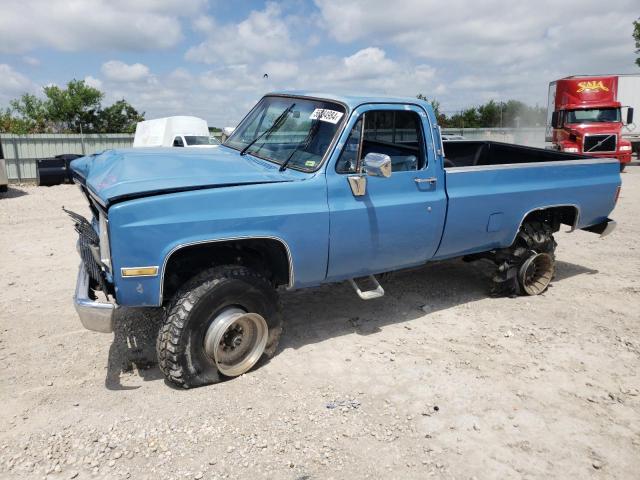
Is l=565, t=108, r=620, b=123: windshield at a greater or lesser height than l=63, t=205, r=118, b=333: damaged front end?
greater

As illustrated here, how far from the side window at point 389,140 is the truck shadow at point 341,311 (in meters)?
1.56

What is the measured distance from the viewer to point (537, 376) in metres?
4.04

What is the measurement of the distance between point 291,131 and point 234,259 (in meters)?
1.23

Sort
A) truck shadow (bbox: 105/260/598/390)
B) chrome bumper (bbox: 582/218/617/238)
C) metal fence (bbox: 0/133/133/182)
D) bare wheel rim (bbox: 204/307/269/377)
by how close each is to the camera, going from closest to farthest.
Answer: bare wheel rim (bbox: 204/307/269/377) < truck shadow (bbox: 105/260/598/390) < chrome bumper (bbox: 582/218/617/238) < metal fence (bbox: 0/133/133/182)

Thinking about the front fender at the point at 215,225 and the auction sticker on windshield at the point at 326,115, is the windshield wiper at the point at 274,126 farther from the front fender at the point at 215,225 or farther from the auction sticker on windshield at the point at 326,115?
the front fender at the point at 215,225

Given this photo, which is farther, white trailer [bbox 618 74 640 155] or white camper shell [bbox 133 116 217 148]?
white trailer [bbox 618 74 640 155]

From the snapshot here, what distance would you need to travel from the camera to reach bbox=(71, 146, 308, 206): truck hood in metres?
3.36

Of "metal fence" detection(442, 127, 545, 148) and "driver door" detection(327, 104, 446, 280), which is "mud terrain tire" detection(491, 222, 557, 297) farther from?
"metal fence" detection(442, 127, 545, 148)

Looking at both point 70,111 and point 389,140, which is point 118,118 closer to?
point 70,111

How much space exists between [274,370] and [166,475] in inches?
50.9

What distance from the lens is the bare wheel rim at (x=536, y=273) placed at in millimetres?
5504

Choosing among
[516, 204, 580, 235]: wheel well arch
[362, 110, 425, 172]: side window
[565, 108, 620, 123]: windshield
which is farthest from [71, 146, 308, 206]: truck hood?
[565, 108, 620, 123]: windshield

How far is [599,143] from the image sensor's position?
17094 millimetres

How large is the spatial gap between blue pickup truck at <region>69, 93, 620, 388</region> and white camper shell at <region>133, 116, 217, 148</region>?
13029 mm
